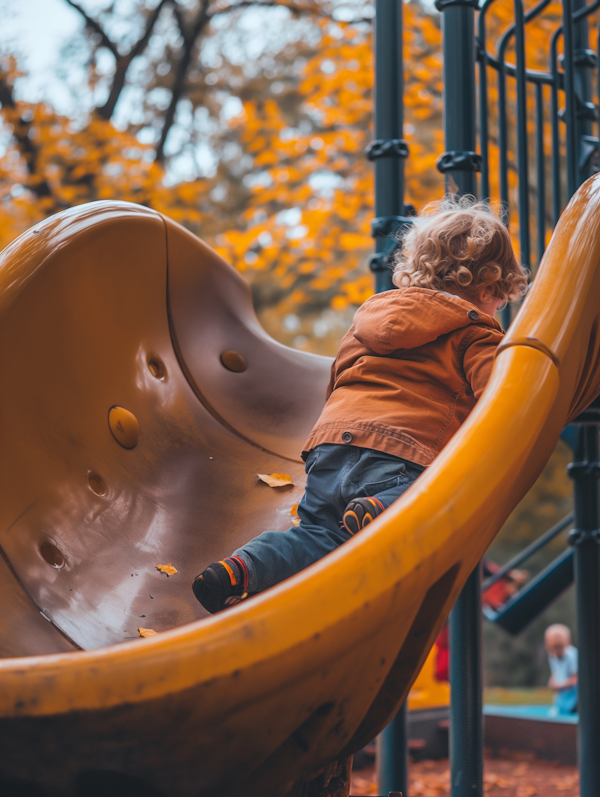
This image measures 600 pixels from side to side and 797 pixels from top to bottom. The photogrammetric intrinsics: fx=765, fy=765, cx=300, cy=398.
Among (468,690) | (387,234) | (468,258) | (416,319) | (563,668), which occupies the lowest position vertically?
(563,668)

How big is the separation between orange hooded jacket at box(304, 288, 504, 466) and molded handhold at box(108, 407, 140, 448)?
58cm

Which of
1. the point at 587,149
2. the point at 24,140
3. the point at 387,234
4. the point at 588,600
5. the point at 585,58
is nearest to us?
the point at 387,234

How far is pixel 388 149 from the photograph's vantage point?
2.43 meters

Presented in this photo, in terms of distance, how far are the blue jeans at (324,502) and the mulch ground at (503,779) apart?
2.63 m

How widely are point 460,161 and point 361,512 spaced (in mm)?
1307

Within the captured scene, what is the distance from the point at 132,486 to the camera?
6.27 feet

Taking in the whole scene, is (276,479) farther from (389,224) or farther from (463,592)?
(389,224)

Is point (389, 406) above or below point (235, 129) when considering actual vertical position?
below

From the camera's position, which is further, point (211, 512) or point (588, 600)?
point (588, 600)

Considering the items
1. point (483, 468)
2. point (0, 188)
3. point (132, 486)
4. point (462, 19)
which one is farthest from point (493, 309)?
point (0, 188)

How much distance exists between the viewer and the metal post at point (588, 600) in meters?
2.63

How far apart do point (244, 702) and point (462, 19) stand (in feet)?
7.09

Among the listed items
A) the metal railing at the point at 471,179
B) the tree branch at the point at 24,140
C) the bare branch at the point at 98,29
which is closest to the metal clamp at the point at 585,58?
the metal railing at the point at 471,179

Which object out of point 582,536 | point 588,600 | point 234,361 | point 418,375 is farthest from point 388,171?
point 588,600
